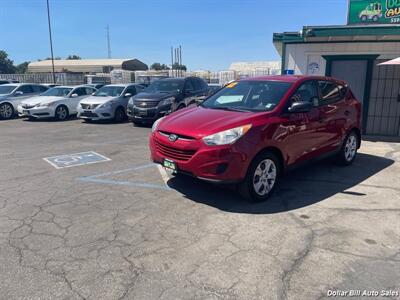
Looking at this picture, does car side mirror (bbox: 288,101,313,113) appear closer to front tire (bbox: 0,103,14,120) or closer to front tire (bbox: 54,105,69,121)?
front tire (bbox: 54,105,69,121)

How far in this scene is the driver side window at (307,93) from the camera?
546 cm

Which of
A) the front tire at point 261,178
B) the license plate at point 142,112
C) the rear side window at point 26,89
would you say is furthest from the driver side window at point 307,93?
the rear side window at point 26,89

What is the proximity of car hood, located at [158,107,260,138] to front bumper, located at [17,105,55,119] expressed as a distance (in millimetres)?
10935

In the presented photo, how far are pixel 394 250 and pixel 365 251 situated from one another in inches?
13.0

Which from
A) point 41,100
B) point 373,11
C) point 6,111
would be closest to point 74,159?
point 41,100

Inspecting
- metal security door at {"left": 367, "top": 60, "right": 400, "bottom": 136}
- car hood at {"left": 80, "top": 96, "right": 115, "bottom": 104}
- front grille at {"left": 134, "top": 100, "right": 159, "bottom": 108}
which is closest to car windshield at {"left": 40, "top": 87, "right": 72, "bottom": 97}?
car hood at {"left": 80, "top": 96, "right": 115, "bottom": 104}

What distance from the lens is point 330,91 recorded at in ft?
20.7

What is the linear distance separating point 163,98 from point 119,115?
2818 millimetres

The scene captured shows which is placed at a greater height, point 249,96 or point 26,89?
point 249,96

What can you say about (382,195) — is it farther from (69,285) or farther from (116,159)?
(116,159)

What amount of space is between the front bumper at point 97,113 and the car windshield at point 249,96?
339 inches

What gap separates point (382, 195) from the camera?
5.34m

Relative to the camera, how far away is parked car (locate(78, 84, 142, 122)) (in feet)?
45.4

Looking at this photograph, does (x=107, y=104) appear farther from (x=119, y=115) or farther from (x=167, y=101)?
(x=167, y=101)
